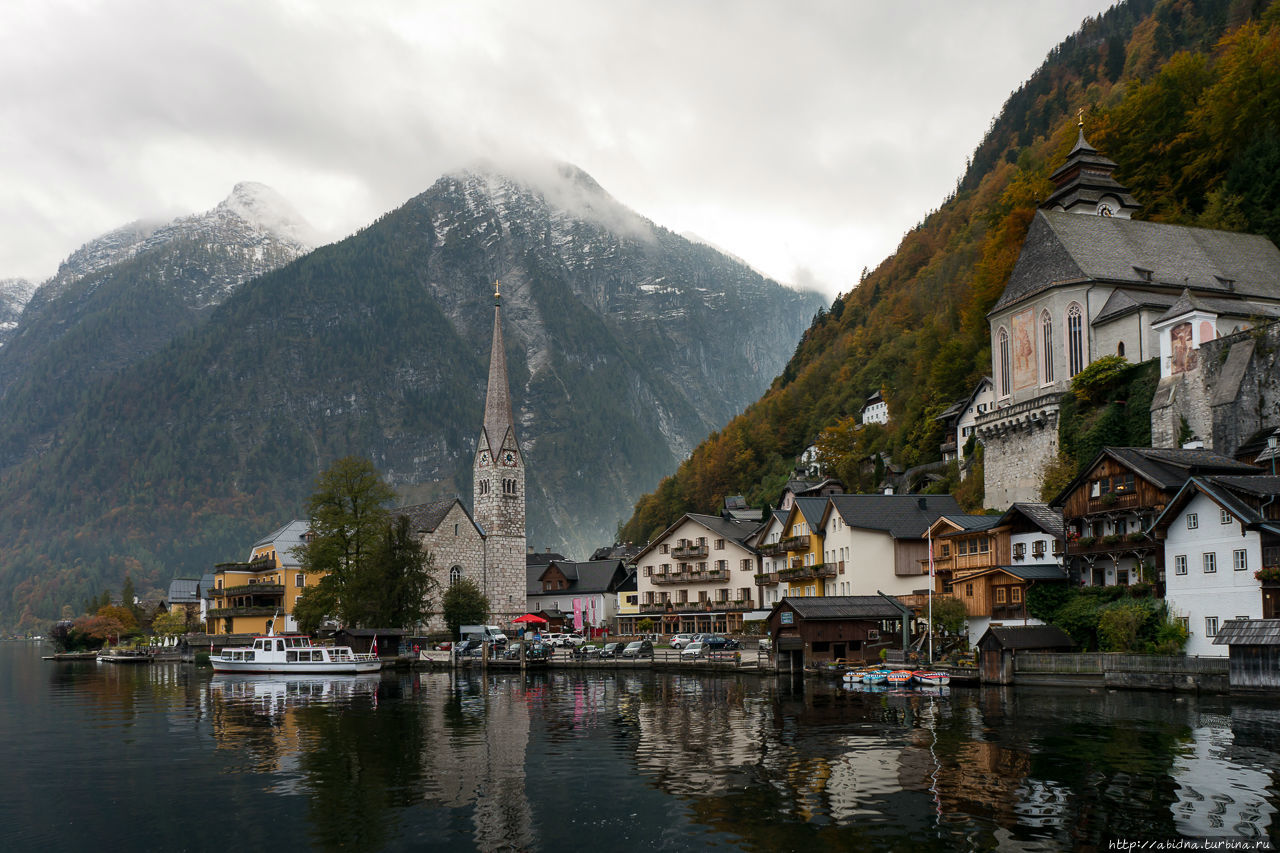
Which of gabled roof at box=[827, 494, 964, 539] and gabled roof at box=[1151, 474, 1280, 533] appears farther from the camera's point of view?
gabled roof at box=[827, 494, 964, 539]

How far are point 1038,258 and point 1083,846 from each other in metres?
61.0

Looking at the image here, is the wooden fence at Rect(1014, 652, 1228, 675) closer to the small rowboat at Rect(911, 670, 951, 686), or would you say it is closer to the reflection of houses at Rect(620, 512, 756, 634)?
the small rowboat at Rect(911, 670, 951, 686)

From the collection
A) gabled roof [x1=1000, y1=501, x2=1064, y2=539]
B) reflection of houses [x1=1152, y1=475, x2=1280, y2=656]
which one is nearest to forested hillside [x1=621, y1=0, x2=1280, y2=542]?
gabled roof [x1=1000, y1=501, x2=1064, y2=539]

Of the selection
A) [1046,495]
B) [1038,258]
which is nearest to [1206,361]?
[1046,495]

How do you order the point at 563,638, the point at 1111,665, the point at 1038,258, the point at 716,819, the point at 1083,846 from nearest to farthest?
the point at 1083,846 → the point at 716,819 → the point at 1111,665 → the point at 1038,258 → the point at 563,638

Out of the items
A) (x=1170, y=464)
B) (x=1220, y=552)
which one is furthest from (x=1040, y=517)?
(x=1220, y=552)

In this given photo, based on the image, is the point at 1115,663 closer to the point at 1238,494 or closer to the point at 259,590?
the point at 1238,494

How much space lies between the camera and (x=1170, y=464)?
51.1 meters

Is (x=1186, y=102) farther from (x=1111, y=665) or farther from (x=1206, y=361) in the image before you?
(x=1111, y=665)

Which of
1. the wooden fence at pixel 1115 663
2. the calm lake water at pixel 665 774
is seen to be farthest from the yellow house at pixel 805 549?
the calm lake water at pixel 665 774

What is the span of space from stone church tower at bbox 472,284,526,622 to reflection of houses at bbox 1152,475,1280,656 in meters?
87.9

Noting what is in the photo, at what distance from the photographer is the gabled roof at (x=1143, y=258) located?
70562 mm

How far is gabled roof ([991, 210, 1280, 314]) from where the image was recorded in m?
70.6

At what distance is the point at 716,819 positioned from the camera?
24.4 meters
